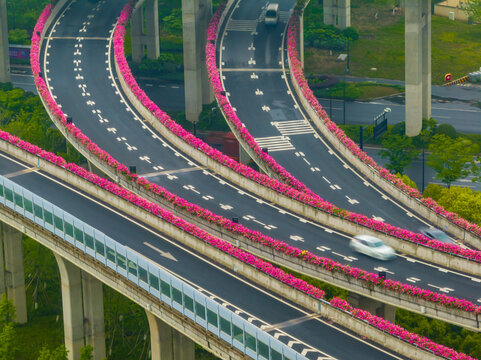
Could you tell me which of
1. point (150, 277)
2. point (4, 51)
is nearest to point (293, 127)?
point (150, 277)

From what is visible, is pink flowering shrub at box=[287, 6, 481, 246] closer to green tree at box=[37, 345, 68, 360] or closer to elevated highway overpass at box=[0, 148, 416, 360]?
elevated highway overpass at box=[0, 148, 416, 360]

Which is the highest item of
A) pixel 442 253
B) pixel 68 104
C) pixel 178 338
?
pixel 68 104

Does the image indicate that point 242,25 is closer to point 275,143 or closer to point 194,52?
point 194,52

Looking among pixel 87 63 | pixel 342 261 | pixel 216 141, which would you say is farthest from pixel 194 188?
pixel 87 63

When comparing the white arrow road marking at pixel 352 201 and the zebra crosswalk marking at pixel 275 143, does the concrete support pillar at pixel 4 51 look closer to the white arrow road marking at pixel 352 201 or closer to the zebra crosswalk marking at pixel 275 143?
the zebra crosswalk marking at pixel 275 143

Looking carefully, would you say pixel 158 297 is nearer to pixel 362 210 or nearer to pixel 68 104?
pixel 362 210
